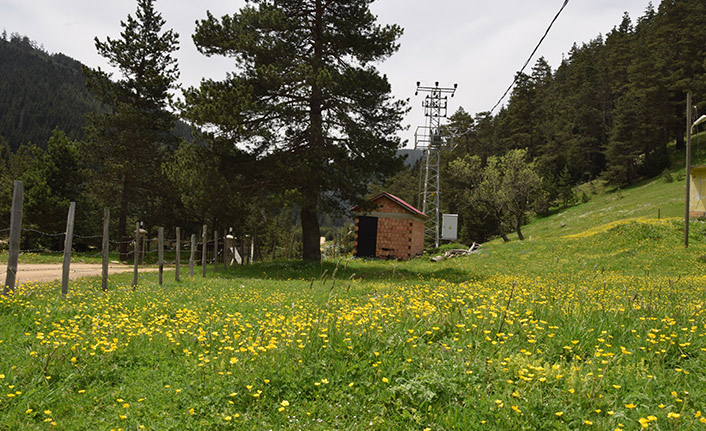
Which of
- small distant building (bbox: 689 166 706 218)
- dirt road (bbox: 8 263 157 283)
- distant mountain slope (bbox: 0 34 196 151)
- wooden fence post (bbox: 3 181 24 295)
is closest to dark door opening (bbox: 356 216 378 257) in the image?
dirt road (bbox: 8 263 157 283)

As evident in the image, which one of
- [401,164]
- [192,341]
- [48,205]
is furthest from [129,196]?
[192,341]

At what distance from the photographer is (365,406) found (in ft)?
11.7

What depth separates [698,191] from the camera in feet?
77.3

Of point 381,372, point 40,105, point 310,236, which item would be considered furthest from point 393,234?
point 40,105

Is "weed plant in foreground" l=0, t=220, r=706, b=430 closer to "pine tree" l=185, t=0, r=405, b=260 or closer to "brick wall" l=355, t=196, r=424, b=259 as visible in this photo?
"pine tree" l=185, t=0, r=405, b=260

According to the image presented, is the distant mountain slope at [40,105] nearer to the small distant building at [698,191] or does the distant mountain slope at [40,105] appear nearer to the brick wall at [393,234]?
the brick wall at [393,234]

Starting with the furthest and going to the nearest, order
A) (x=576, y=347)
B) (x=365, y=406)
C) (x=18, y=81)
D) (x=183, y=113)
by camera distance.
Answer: (x=18, y=81), (x=183, y=113), (x=576, y=347), (x=365, y=406)

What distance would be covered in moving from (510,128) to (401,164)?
53.4 metres

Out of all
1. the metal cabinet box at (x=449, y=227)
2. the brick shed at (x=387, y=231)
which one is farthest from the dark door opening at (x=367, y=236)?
the metal cabinet box at (x=449, y=227)

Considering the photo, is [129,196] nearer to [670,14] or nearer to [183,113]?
[183,113]

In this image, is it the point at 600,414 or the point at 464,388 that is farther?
the point at 464,388

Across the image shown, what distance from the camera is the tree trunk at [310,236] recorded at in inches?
812

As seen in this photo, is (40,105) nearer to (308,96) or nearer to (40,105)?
(40,105)

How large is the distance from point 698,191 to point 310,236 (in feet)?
75.2
